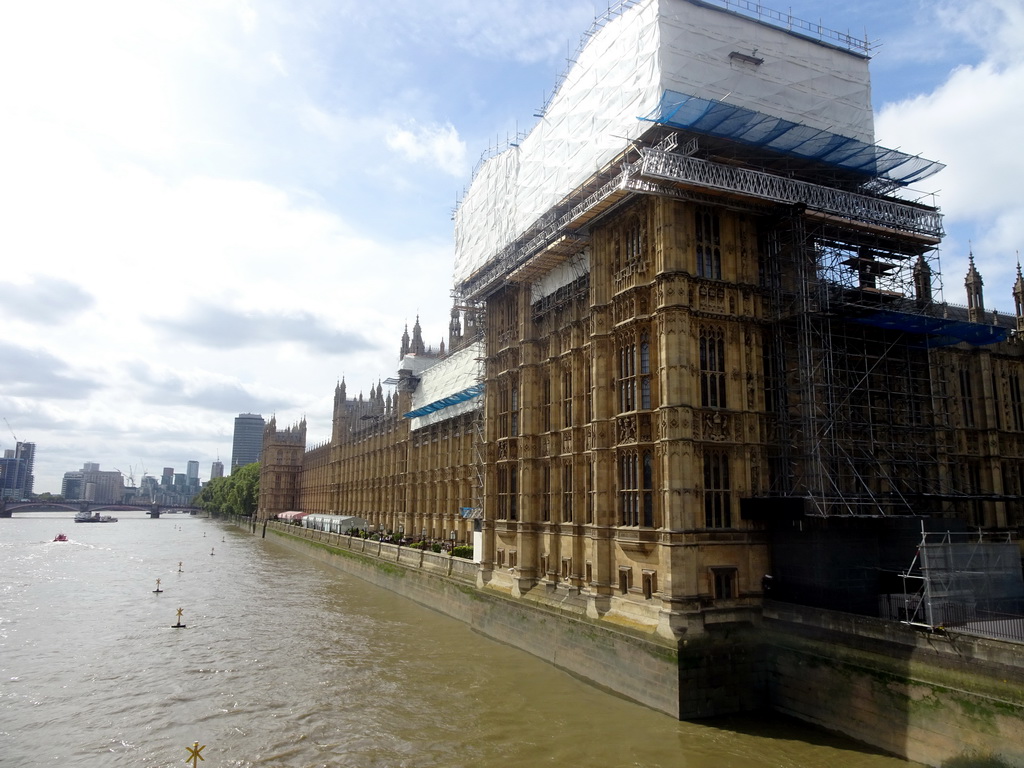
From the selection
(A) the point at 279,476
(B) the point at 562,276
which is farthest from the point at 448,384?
(A) the point at 279,476

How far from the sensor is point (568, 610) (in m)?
32.8

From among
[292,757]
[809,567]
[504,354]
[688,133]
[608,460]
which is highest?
[688,133]

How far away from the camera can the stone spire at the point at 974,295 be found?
44312 millimetres

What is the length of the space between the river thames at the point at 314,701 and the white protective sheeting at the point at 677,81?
23.0m

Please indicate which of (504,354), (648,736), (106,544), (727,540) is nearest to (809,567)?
(727,540)

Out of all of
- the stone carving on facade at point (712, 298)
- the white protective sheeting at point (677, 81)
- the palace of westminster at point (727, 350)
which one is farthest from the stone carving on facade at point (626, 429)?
the white protective sheeting at point (677, 81)

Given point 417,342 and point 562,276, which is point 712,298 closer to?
point 562,276

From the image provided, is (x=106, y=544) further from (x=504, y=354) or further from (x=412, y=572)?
(x=504, y=354)

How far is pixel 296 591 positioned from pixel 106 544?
70754mm

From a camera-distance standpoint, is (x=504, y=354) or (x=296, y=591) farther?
(x=296, y=591)

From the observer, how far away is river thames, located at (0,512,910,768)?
2244 centimetres

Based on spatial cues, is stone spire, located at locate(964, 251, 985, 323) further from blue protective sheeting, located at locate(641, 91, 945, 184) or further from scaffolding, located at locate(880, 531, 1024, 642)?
scaffolding, located at locate(880, 531, 1024, 642)

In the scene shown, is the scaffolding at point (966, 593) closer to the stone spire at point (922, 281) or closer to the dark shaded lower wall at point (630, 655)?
the dark shaded lower wall at point (630, 655)

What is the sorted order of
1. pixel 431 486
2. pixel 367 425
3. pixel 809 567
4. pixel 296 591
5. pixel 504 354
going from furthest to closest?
pixel 367 425 < pixel 431 486 < pixel 296 591 < pixel 504 354 < pixel 809 567
